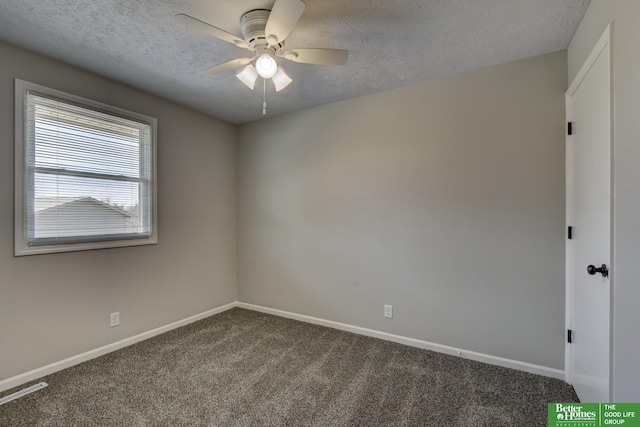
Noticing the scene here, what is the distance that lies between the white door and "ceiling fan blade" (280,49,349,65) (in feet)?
4.38

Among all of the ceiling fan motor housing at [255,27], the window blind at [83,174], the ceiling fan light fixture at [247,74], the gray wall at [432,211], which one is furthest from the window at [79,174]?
the ceiling fan motor housing at [255,27]

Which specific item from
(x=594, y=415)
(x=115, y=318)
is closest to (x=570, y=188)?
(x=594, y=415)

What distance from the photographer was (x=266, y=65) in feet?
5.76

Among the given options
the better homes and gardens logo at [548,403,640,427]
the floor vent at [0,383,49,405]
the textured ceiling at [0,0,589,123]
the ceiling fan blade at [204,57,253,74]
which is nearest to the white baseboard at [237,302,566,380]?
the better homes and gardens logo at [548,403,640,427]

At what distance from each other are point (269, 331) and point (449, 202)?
7.33 ft

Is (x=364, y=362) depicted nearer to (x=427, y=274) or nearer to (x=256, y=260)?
(x=427, y=274)

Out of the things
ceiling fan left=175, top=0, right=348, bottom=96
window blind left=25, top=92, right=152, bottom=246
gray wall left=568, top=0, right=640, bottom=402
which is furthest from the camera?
window blind left=25, top=92, right=152, bottom=246

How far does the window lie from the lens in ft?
7.07

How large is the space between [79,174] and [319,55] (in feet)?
7.28

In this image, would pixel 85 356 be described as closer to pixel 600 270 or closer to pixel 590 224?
pixel 600 270

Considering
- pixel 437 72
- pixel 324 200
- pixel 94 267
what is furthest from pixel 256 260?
pixel 437 72

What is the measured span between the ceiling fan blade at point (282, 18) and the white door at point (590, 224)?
153cm

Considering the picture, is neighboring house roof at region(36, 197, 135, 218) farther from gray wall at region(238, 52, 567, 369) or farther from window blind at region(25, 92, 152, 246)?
gray wall at region(238, 52, 567, 369)

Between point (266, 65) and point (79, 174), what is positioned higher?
point (266, 65)
